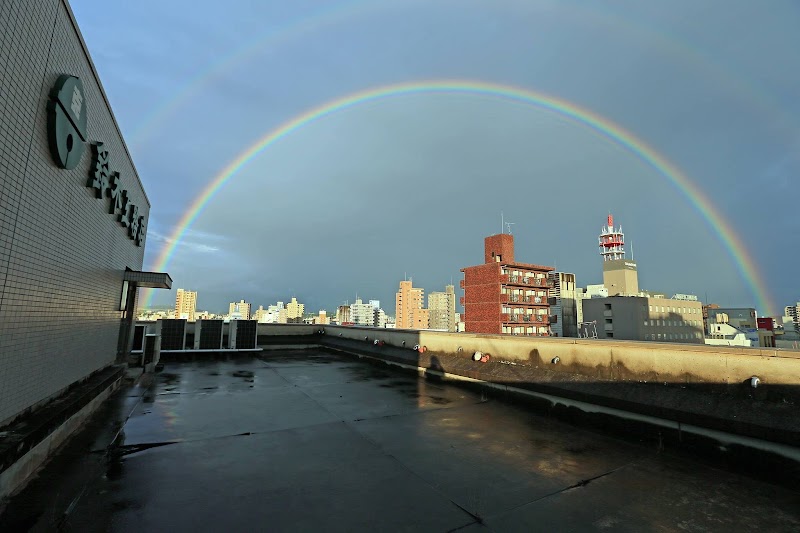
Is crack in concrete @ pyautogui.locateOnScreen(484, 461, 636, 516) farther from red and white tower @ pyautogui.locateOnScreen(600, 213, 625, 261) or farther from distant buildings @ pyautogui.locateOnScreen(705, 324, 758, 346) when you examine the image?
red and white tower @ pyautogui.locateOnScreen(600, 213, 625, 261)

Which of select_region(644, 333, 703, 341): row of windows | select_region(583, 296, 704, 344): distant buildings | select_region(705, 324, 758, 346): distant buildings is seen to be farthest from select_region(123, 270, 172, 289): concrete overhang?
select_region(644, 333, 703, 341): row of windows

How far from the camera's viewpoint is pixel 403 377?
66.1 ft

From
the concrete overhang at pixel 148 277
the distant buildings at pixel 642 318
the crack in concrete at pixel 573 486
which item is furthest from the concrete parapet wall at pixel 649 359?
the distant buildings at pixel 642 318

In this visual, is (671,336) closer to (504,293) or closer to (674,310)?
(674,310)

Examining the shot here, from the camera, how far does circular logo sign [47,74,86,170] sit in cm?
868

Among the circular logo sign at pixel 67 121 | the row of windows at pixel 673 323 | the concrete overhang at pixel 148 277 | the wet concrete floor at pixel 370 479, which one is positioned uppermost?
the circular logo sign at pixel 67 121

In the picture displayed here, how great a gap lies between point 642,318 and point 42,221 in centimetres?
10497

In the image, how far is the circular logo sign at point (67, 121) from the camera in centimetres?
868

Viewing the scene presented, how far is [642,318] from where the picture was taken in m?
87.2

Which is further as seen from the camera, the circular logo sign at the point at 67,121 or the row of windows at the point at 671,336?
the row of windows at the point at 671,336

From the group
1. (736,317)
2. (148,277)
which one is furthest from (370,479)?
(736,317)

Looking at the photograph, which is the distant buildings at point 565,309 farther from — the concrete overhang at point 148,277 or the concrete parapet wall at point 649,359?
the concrete overhang at point 148,277

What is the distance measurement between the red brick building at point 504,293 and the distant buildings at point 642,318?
29.1 meters

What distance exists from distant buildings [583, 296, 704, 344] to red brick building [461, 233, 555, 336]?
29.1 metres
